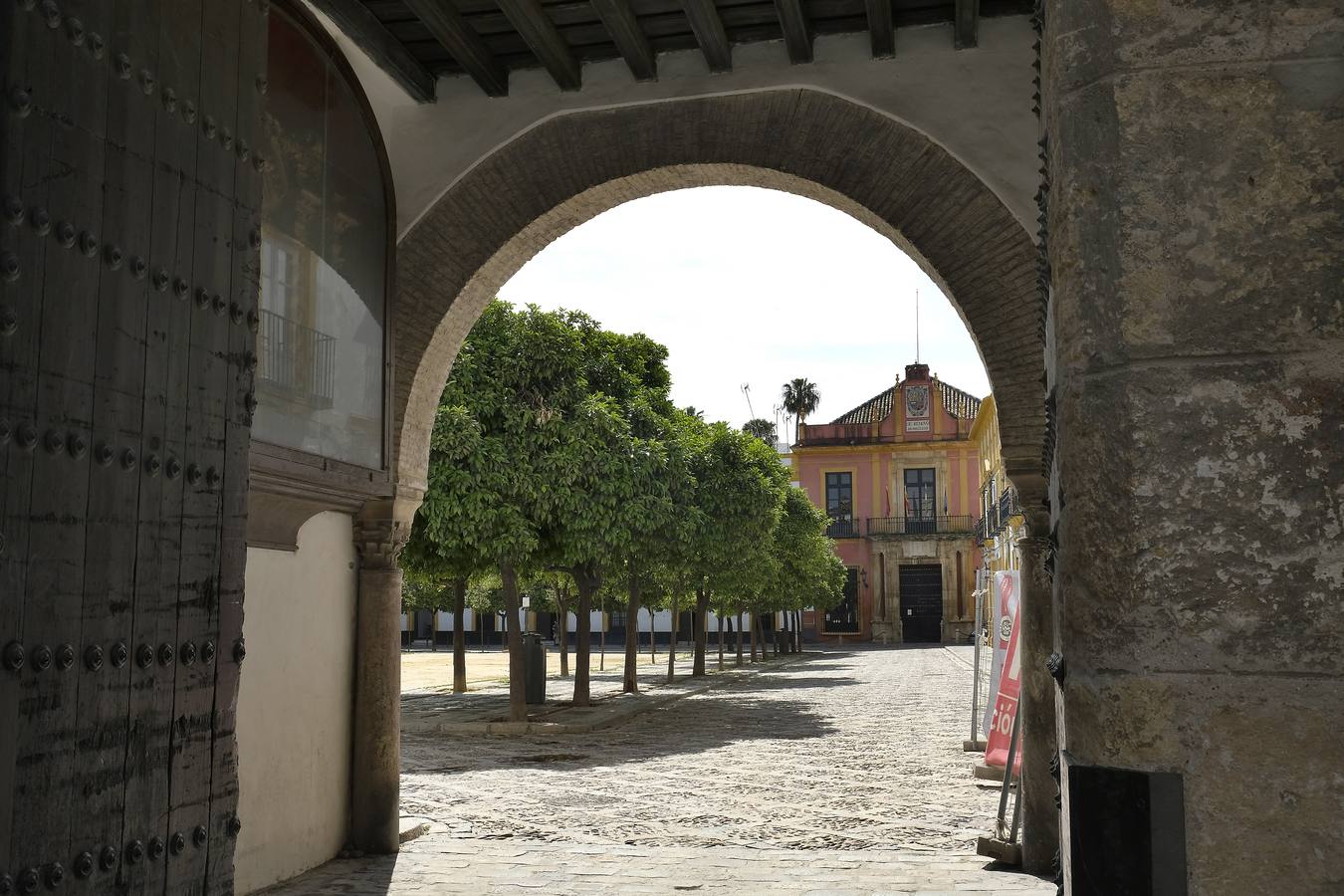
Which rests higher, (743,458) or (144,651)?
(743,458)

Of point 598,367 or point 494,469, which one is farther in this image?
point 598,367

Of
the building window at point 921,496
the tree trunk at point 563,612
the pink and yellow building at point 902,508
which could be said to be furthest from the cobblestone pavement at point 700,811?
the building window at point 921,496

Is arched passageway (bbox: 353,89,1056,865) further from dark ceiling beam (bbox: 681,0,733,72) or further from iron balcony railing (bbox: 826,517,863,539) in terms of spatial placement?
iron balcony railing (bbox: 826,517,863,539)

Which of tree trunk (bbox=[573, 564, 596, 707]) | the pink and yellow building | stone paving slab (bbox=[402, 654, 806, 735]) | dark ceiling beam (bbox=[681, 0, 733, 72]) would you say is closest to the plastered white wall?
dark ceiling beam (bbox=[681, 0, 733, 72])

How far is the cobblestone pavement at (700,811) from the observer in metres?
6.77

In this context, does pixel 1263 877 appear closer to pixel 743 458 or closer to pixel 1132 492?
pixel 1132 492

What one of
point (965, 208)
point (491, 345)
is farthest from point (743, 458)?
point (965, 208)

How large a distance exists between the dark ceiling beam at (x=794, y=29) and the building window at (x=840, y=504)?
47834mm

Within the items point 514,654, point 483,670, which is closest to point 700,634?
point 483,670

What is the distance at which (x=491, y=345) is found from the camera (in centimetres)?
1602

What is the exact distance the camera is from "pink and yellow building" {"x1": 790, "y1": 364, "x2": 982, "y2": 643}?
51969 millimetres

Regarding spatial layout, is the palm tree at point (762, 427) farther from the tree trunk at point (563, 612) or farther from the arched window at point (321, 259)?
the arched window at point (321, 259)

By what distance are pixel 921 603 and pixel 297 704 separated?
157 ft

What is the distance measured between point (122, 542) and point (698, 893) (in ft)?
15.3
